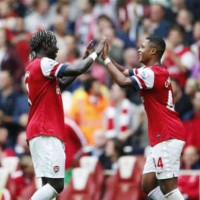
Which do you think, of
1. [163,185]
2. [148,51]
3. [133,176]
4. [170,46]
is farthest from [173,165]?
[170,46]

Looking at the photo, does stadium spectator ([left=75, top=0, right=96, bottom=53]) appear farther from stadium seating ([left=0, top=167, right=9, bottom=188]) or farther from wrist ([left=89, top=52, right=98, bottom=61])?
wrist ([left=89, top=52, right=98, bottom=61])

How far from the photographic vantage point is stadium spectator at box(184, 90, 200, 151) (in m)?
18.2

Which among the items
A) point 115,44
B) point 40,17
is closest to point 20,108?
point 115,44

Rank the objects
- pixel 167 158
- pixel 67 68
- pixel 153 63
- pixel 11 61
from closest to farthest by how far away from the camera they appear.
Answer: pixel 67 68 → pixel 167 158 → pixel 153 63 → pixel 11 61

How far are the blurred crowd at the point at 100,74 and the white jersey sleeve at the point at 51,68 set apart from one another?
3161mm

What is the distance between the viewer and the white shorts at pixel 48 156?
1435 cm

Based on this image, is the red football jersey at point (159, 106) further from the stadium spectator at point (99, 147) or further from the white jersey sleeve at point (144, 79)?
the stadium spectator at point (99, 147)

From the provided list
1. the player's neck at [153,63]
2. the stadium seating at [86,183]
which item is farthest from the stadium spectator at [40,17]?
the player's neck at [153,63]

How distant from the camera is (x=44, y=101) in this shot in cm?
1442

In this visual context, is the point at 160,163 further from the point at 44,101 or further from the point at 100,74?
the point at 100,74

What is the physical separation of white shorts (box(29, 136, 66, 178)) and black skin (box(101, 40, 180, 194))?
999mm

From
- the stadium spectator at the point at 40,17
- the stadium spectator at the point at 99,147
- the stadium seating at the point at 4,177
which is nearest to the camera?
the stadium seating at the point at 4,177

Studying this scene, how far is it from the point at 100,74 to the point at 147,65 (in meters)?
6.20

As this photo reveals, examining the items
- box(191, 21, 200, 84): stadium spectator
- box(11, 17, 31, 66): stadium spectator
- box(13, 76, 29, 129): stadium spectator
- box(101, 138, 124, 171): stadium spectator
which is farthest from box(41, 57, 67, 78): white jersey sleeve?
box(11, 17, 31, 66): stadium spectator
